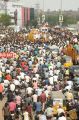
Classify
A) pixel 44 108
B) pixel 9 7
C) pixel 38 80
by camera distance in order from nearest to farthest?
pixel 44 108
pixel 38 80
pixel 9 7

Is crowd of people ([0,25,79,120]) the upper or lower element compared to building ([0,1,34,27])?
upper

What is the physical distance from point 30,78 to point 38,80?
59 cm

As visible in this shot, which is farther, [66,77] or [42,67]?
[42,67]

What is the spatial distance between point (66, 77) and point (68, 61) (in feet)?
16.9

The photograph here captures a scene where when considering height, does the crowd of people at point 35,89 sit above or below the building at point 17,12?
above

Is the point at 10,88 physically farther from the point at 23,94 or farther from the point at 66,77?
the point at 66,77

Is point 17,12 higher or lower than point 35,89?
lower

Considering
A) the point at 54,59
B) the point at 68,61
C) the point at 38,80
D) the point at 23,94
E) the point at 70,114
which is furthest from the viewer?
the point at 54,59

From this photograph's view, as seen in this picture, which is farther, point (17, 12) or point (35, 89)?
point (17, 12)

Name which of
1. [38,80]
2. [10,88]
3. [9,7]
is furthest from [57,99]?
[9,7]

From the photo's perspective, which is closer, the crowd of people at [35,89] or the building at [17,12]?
the crowd of people at [35,89]

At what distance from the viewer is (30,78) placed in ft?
76.4

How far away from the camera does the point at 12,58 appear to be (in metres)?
30.9

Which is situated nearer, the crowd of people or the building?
the crowd of people
